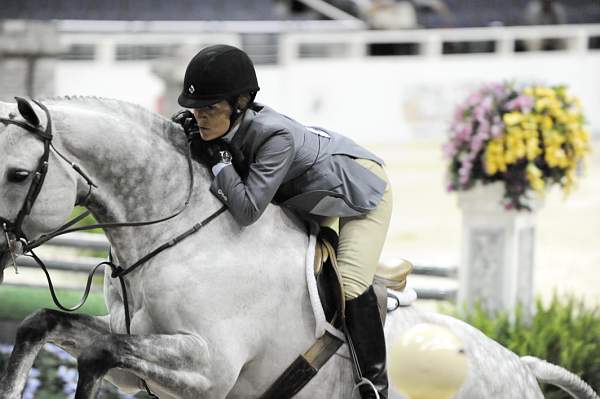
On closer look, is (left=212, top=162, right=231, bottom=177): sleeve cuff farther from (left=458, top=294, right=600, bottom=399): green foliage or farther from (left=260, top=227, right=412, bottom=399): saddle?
(left=458, top=294, right=600, bottom=399): green foliage

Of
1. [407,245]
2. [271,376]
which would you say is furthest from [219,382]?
[407,245]

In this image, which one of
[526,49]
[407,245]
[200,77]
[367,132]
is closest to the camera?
[200,77]

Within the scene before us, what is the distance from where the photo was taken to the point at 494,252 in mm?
6562

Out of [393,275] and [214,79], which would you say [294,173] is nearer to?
[214,79]

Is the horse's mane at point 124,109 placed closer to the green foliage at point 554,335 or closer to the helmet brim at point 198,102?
the helmet brim at point 198,102

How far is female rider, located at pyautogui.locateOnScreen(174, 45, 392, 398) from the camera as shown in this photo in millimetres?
3312

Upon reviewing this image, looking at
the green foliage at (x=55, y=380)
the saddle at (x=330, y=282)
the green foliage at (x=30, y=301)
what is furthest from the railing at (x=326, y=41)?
the saddle at (x=330, y=282)

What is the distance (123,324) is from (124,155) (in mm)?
570

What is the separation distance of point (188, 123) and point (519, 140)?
317 centimetres

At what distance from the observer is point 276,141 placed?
11.0ft

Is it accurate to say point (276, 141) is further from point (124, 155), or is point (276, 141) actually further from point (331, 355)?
point (331, 355)

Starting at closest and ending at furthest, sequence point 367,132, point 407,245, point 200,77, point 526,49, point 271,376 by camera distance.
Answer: point 200,77, point 271,376, point 407,245, point 367,132, point 526,49

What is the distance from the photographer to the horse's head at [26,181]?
3068 millimetres

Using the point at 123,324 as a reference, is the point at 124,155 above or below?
above
